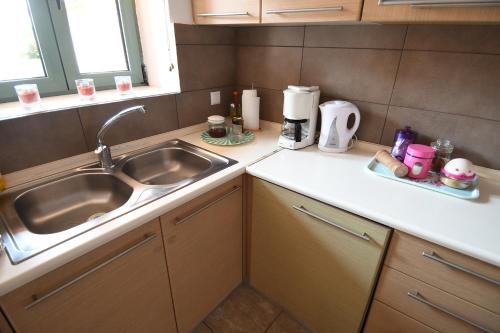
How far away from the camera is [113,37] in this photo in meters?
1.46

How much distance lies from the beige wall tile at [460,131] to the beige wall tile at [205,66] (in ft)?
3.27

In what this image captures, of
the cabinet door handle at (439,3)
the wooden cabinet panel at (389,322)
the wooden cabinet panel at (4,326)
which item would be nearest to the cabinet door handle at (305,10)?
the cabinet door handle at (439,3)

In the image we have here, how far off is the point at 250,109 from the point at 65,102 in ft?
3.10

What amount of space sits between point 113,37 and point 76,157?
0.72 metres

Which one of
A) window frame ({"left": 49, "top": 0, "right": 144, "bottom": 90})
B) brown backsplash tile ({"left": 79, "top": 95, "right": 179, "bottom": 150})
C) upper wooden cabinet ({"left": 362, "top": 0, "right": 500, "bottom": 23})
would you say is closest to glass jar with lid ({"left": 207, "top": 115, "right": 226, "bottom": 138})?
brown backsplash tile ({"left": 79, "top": 95, "right": 179, "bottom": 150})

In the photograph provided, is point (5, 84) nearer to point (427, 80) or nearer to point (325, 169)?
point (325, 169)

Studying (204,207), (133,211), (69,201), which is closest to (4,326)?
(133,211)

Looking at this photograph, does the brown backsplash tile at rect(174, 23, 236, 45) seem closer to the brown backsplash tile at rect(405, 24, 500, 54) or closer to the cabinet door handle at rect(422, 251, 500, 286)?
the brown backsplash tile at rect(405, 24, 500, 54)

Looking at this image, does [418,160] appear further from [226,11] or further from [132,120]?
[132,120]

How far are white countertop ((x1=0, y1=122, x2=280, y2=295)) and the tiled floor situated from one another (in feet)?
2.69

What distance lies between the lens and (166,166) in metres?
1.47

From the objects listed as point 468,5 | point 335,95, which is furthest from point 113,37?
point 468,5

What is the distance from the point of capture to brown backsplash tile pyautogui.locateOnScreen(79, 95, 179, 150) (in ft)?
3.99

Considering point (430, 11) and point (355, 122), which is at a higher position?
point (430, 11)
